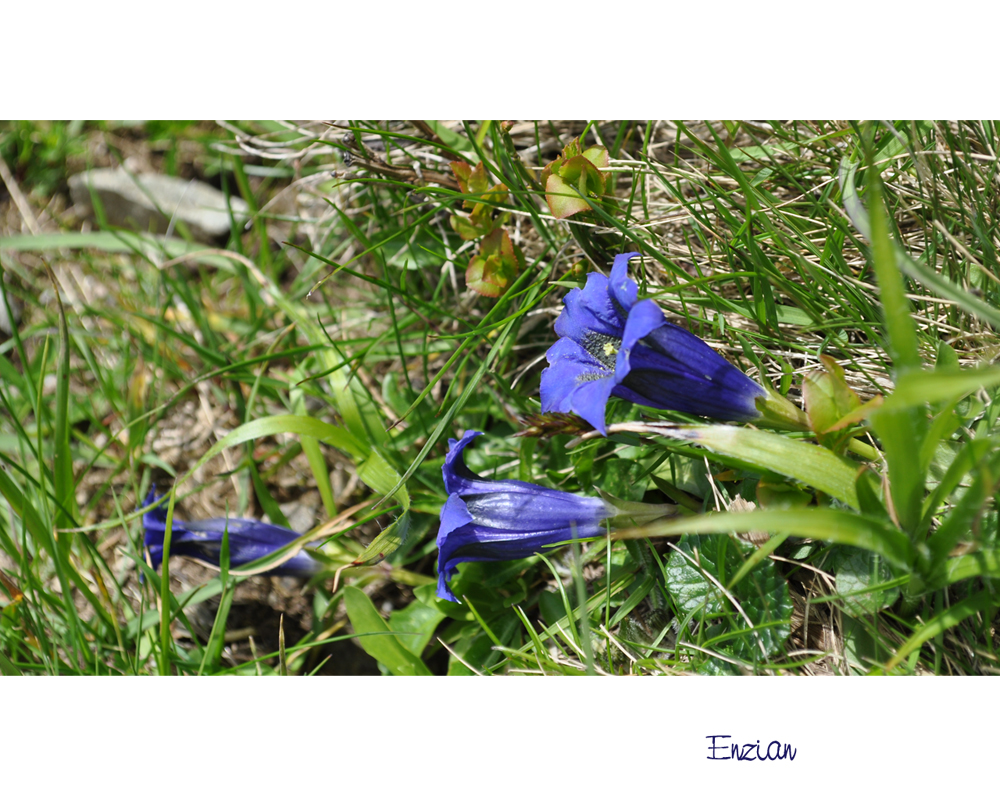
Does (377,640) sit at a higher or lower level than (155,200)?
lower

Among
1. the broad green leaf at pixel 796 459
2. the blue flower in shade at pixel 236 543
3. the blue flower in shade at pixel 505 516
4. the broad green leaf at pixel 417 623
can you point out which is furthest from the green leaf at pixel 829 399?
the blue flower in shade at pixel 236 543

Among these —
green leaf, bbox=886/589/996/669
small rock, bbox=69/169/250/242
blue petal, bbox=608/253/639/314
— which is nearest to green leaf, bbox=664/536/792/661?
green leaf, bbox=886/589/996/669

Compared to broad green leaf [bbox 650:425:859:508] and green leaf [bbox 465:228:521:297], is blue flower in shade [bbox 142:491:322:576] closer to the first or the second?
green leaf [bbox 465:228:521:297]

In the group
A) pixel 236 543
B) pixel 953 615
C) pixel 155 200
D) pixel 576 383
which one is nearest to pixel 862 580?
pixel 953 615

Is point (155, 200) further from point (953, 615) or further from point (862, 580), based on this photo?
point (953, 615)

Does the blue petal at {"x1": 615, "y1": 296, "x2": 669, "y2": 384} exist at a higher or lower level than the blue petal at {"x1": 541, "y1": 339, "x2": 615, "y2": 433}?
higher

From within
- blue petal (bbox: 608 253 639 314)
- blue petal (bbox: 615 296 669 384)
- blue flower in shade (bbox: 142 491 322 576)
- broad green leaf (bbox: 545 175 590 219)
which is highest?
broad green leaf (bbox: 545 175 590 219)

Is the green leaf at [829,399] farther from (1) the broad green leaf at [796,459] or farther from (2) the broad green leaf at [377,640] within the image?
(2) the broad green leaf at [377,640]
